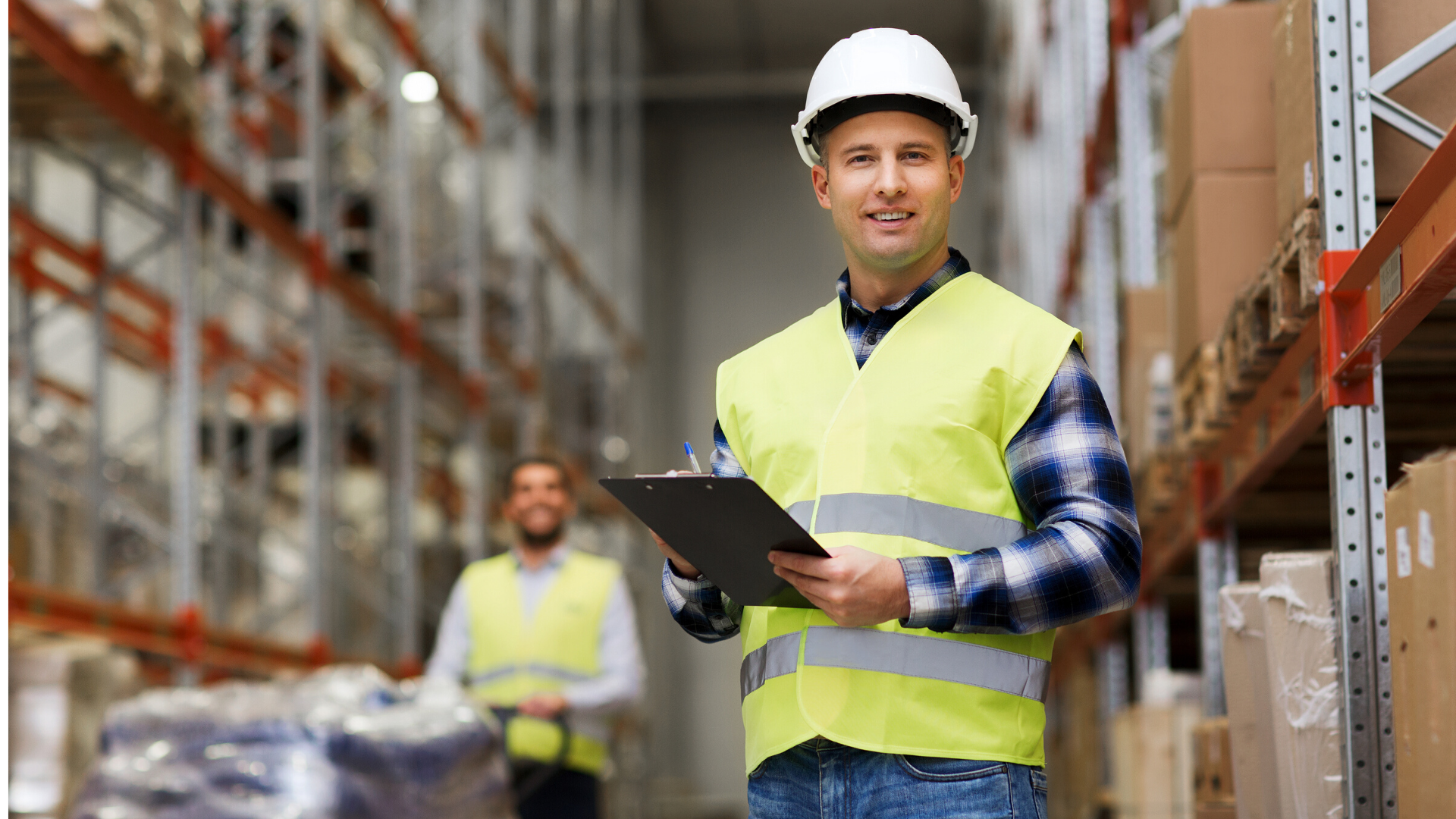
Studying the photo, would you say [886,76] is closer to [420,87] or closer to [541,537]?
[541,537]

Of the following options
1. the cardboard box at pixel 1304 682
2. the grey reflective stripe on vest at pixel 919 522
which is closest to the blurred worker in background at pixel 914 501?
the grey reflective stripe on vest at pixel 919 522

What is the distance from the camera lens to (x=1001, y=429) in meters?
2.26

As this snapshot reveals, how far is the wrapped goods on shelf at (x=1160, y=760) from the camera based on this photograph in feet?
17.9

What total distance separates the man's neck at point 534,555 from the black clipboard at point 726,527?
432cm

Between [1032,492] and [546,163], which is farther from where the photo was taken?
[546,163]

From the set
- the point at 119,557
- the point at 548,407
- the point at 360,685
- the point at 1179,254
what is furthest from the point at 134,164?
the point at 1179,254

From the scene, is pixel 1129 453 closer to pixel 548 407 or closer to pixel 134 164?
pixel 134 164

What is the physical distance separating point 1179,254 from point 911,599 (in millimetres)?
3298

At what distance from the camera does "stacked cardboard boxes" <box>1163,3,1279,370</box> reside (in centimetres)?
464

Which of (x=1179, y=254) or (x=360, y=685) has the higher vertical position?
(x=1179, y=254)

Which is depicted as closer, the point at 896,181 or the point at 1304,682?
the point at 896,181

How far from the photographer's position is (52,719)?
6.55 m

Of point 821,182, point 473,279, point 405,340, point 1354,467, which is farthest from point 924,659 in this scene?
point 473,279

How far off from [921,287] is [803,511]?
0.38m
